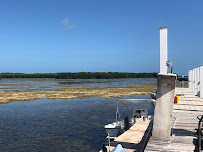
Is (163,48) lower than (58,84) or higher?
higher

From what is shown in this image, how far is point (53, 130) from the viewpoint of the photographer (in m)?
21.5

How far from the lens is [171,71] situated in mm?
9023

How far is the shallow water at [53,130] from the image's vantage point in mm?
17266

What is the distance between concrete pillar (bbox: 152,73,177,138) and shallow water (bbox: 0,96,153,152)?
864cm

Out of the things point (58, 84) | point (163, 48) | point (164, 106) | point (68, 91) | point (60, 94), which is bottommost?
point (60, 94)

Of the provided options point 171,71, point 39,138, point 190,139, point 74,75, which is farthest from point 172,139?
point 74,75

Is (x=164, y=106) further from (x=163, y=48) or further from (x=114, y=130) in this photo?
(x=114, y=130)

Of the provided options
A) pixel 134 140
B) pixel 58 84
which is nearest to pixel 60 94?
pixel 134 140

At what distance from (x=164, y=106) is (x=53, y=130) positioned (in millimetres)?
15071

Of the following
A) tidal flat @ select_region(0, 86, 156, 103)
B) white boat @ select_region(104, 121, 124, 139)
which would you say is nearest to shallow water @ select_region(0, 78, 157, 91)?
tidal flat @ select_region(0, 86, 156, 103)

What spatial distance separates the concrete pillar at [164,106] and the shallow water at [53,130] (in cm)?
864

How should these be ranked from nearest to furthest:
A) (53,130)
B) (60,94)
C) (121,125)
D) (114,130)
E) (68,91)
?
1. (114,130)
2. (121,125)
3. (53,130)
4. (60,94)
5. (68,91)

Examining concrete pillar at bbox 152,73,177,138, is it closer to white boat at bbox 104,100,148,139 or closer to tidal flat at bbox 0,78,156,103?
white boat at bbox 104,100,148,139

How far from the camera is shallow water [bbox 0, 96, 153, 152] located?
17.3 metres
